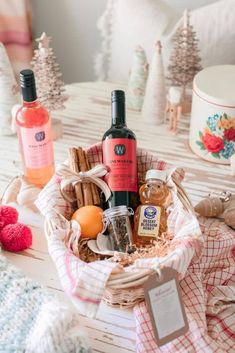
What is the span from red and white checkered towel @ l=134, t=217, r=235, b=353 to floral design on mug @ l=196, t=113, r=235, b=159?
0.70ft

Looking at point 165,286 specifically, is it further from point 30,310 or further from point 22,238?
point 22,238

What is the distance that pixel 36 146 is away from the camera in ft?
3.36

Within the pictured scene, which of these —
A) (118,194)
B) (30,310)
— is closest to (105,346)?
(30,310)

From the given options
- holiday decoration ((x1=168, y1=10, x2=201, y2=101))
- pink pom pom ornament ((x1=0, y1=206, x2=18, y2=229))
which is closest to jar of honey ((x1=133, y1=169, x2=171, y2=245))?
pink pom pom ornament ((x1=0, y1=206, x2=18, y2=229))

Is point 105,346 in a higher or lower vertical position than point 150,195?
lower

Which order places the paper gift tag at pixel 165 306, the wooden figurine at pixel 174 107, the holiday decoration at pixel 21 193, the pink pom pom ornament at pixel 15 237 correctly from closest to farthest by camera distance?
the paper gift tag at pixel 165 306 < the pink pom pom ornament at pixel 15 237 < the holiday decoration at pixel 21 193 < the wooden figurine at pixel 174 107

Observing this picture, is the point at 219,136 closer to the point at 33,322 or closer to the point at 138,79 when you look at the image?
the point at 138,79

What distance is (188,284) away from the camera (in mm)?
814

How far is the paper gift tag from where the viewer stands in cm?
70

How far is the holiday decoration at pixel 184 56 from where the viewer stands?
1220mm

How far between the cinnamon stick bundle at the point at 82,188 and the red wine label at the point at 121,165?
0.10ft

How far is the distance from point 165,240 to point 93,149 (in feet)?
0.74

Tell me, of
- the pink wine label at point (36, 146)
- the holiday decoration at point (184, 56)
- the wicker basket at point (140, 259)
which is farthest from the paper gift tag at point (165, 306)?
the holiday decoration at point (184, 56)

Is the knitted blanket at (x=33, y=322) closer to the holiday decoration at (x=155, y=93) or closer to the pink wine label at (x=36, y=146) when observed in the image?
the pink wine label at (x=36, y=146)
